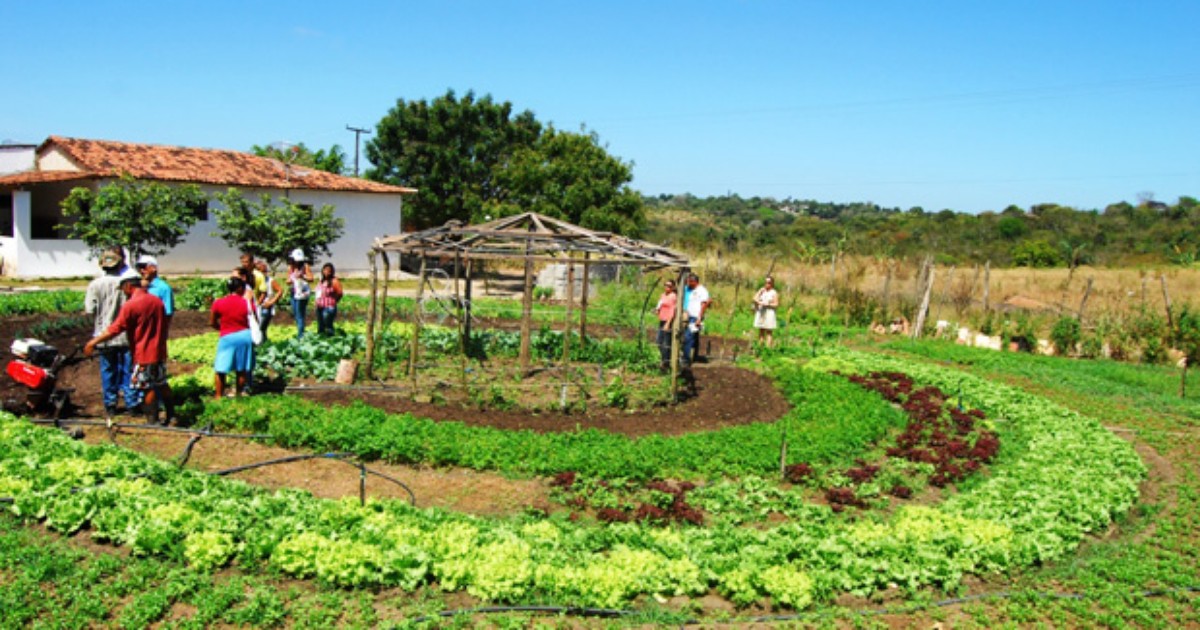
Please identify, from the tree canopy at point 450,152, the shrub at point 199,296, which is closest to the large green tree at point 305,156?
the tree canopy at point 450,152

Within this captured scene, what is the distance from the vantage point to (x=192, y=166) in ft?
105

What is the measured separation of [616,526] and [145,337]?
250 inches

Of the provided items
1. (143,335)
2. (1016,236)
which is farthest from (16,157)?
(1016,236)

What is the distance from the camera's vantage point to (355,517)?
760cm

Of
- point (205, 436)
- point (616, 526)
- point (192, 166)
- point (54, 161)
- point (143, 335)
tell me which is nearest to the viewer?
point (616, 526)

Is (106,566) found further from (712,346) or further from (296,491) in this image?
(712,346)

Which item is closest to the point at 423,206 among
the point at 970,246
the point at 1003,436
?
the point at 970,246

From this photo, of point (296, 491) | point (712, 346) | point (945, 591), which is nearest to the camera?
point (945, 591)

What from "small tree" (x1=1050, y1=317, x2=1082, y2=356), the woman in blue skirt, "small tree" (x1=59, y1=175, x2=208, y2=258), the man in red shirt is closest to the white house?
"small tree" (x1=59, y1=175, x2=208, y2=258)

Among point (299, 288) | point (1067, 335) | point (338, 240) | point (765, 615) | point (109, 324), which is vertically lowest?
point (765, 615)

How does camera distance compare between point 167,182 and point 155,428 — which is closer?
point 155,428

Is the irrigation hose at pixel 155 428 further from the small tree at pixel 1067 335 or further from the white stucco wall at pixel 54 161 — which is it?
the white stucco wall at pixel 54 161

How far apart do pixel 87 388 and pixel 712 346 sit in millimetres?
12190

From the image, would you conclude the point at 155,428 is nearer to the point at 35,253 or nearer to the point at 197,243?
the point at 35,253
